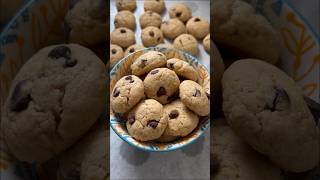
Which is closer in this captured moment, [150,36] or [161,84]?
[161,84]

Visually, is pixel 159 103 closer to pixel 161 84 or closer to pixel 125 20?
pixel 161 84

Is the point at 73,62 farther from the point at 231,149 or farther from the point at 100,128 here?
the point at 231,149

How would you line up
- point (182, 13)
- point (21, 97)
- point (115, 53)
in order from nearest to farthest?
point (21, 97) → point (115, 53) → point (182, 13)

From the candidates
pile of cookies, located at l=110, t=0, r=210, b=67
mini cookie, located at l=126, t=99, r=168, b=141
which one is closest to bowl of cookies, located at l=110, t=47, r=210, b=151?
mini cookie, located at l=126, t=99, r=168, b=141

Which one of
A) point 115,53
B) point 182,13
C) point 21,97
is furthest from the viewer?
point 182,13

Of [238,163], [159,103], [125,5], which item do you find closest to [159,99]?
[159,103]

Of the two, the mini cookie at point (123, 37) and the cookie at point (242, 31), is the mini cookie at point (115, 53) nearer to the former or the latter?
the mini cookie at point (123, 37)

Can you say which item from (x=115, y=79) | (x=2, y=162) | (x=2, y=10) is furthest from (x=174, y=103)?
(x=2, y=10)
